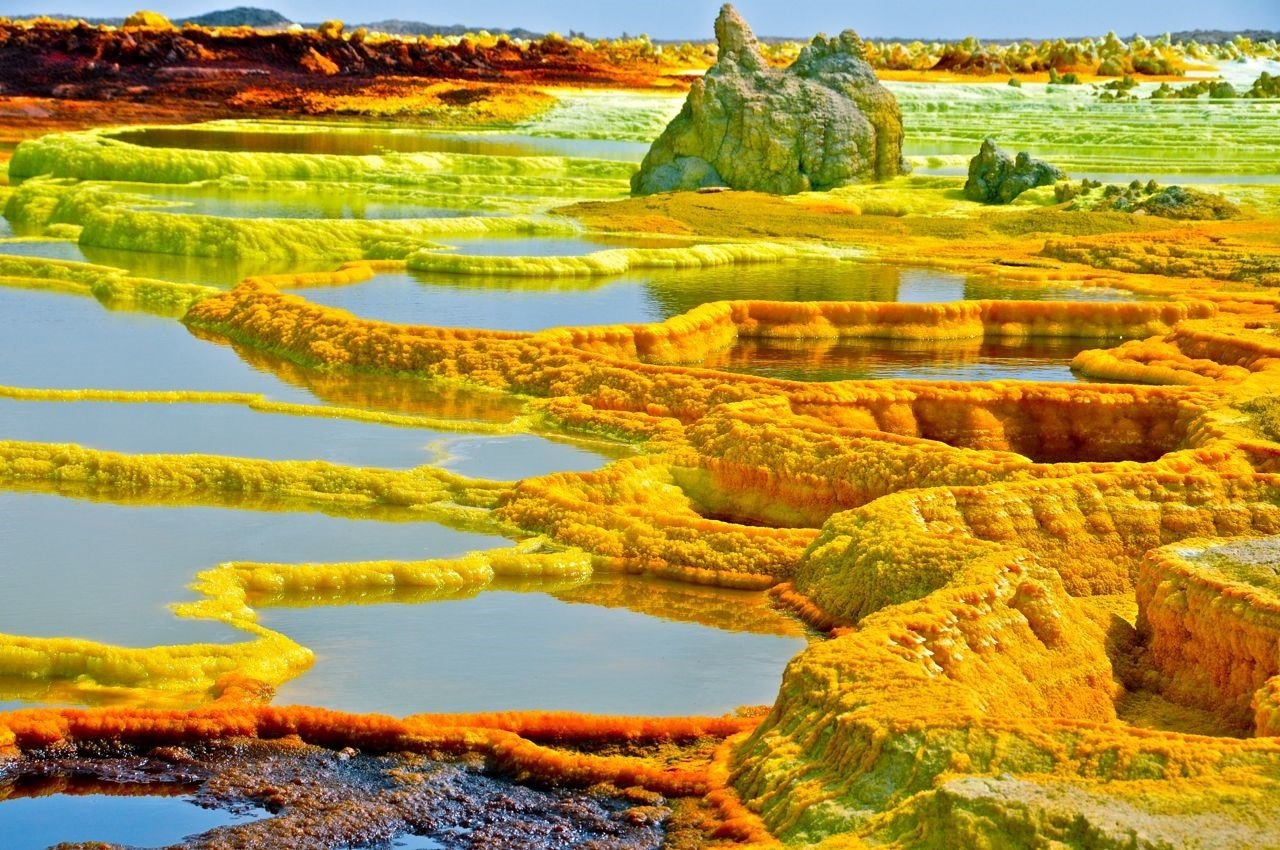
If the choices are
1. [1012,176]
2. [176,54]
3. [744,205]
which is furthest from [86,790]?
[176,54]

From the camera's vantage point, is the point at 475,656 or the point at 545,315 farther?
the point at 545,315

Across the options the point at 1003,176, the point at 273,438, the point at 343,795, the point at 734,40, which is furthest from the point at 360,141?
the point at 343,795

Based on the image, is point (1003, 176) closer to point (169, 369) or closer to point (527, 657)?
point (169, 369)

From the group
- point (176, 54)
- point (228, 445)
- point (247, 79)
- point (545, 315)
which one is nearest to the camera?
point (228, 445)

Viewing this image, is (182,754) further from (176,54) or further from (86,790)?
(176,54)

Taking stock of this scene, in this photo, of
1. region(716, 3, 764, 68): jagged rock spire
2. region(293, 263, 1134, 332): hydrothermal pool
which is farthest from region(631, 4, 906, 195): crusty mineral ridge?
region(293, 263, 1134, 332): hydrothermal pool

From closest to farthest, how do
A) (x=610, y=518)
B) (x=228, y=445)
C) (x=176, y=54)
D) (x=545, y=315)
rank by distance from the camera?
1. (x=610, y=518)
2. (x=228, y=445)
3. (x=545, y=315)
4. (x=176, y=54)

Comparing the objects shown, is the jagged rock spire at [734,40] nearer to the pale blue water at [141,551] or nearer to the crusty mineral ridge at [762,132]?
the crusty mineral ridge at [762,132]
